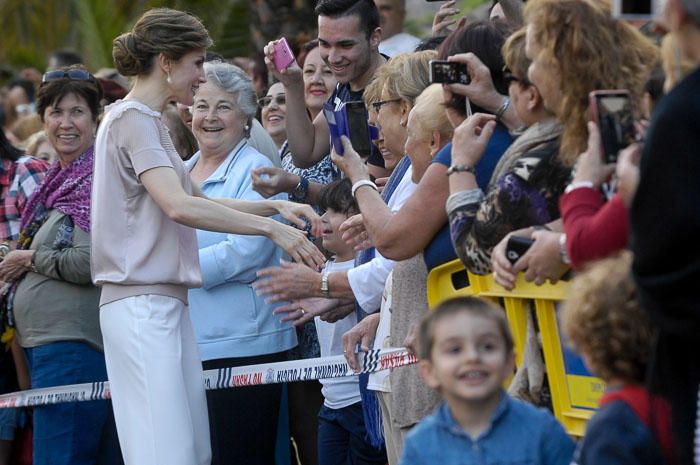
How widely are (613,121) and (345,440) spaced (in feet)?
9.98

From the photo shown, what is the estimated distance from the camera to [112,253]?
18.1 feet

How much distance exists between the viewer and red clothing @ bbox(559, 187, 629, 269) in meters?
3.34

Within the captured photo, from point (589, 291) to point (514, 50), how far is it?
131 centimetres

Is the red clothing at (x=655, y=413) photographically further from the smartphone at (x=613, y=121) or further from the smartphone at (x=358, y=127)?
the smartphone at (x=358, y=127)

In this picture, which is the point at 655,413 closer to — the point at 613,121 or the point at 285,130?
the point at 613,121

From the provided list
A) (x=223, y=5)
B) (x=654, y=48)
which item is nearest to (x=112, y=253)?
(x=654, y=48)

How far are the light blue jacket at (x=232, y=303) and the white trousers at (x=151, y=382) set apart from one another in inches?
31.6

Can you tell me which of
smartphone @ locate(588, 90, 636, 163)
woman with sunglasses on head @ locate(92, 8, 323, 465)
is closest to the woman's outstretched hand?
woman with sunglasses on head @ locate(92, 8, 323, 465)

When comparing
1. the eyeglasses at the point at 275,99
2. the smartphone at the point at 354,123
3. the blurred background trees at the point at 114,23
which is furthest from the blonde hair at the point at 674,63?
the blurred background trees at the point at 114,23

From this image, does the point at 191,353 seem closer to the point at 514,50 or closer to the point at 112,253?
the point at 112,253

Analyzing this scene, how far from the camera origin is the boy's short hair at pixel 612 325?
3057 mm

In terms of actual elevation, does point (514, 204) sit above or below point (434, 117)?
below

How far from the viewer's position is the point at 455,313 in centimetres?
348

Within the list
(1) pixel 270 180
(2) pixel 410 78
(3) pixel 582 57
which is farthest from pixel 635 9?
(1) pixel 270 180
